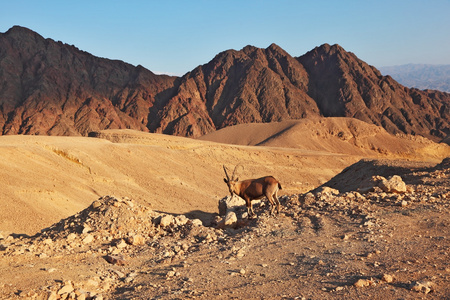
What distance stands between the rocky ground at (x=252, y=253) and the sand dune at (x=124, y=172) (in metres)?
9.72

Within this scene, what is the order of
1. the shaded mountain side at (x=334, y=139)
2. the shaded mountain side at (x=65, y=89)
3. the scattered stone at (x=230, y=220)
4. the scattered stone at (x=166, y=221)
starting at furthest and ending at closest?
the shaded mountain side at (x=65, y=89) → the shaded mountain side at (x=334, y=139) → the scattered stone at (x=230, y=220) → the scattered stone at (x=166, y=221)

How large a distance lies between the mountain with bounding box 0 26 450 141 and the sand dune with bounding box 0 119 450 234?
56973 millimetres

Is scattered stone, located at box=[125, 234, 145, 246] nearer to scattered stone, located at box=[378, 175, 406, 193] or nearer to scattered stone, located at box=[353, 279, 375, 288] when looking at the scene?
scattered stone, located at box=[353, 279, 375, 288]

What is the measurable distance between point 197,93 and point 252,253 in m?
129

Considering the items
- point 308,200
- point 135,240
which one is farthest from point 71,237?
point 308,200

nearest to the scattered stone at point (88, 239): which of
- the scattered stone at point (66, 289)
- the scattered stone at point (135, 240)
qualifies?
the scattered stone at point (135, 240)

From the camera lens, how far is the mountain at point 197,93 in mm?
109125

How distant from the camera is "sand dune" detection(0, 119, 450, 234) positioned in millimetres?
22969

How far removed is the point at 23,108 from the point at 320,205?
10657 centimetres

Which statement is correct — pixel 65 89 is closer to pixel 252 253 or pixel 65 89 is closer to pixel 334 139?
pixel 334 139

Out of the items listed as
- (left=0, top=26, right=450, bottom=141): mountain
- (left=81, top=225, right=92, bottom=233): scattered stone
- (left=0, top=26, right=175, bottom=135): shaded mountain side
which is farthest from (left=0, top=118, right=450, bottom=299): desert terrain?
(left=0, top=26, right=450, bottom=141): mountain

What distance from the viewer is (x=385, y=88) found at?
133625mm

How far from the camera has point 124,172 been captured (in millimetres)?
35375

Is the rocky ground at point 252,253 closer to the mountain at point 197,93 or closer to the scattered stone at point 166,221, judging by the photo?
the scattered stone at point 166,221
